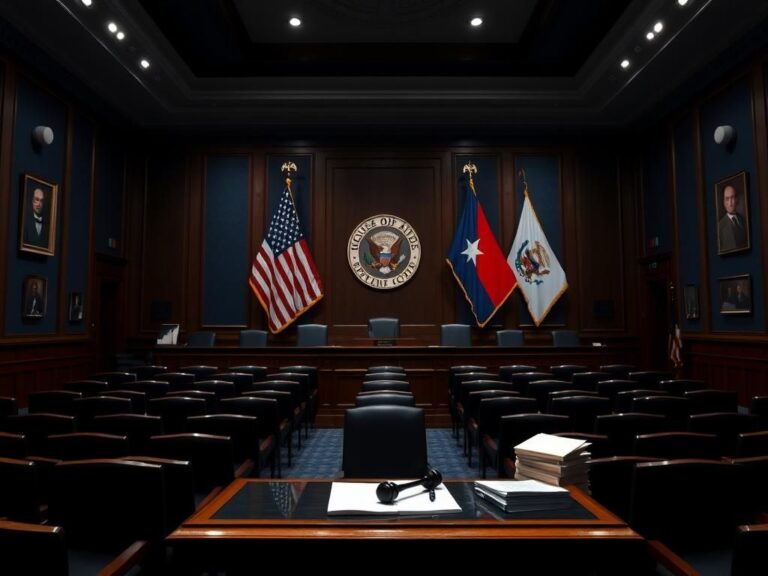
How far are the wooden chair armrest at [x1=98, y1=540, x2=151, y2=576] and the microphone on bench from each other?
82 centimetres

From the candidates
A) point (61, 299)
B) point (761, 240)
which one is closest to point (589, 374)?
point (761, 240)

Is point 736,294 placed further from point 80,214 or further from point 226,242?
point 80,214

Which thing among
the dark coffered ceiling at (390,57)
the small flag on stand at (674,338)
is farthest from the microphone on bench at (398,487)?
the small flag on stand at (674,338)

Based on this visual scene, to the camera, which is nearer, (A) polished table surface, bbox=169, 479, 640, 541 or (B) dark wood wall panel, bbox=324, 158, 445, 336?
(A) polished table surface, bbox=169, 479, 640, 541

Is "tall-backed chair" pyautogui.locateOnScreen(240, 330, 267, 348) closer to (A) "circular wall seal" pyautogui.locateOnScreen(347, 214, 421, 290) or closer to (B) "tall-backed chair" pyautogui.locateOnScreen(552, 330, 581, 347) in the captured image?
(A) "circular wall seal" pyautogui.locateOnScreen(347, 214, 421, 290)

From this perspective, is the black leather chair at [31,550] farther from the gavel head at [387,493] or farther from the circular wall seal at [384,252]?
the circular wall seal at [384,252]

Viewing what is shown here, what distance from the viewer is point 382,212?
1044 centimetres

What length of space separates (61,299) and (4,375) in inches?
62.2

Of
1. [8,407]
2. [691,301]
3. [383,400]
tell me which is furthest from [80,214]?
[691,301]

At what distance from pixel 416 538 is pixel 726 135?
8.01 metres

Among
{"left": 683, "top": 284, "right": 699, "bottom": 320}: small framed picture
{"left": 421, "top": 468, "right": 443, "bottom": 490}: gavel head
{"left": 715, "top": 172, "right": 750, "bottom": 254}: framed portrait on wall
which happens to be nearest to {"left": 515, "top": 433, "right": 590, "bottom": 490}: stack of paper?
{"left": 421, "top": 468, "right": 443, "bottom": 490}: gavel head

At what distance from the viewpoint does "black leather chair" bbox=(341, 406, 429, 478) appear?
9.37 ft

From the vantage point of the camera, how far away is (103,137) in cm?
947

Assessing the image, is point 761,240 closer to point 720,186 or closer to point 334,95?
point 720,186
